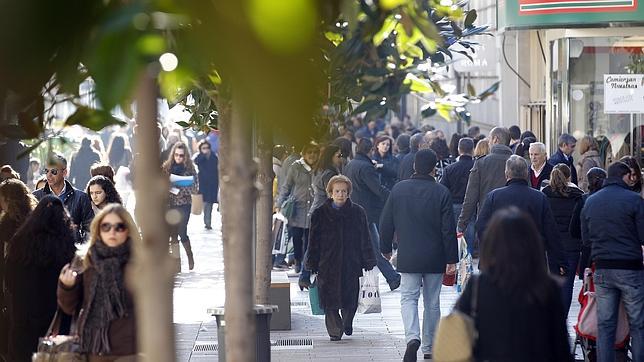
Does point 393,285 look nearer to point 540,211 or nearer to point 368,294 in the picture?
point 368,294

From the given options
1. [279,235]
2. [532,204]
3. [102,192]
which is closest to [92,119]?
[532,204]

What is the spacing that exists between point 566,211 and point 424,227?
4.84 feet

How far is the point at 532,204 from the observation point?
10195mm

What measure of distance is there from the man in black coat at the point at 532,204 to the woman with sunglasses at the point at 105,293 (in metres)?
4.38

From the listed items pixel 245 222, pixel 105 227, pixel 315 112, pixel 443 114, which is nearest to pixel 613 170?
pixel 105 227

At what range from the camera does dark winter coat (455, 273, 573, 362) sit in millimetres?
5441

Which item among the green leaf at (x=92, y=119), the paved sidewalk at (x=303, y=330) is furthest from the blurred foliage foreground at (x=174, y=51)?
the paved sidewalk at (x=303, y=330)

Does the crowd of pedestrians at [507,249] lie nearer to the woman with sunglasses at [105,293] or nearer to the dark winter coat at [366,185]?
the woman with sunglasses at [105,293]

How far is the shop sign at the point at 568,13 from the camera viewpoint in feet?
52.9

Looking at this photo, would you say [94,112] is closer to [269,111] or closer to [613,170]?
[269,111]

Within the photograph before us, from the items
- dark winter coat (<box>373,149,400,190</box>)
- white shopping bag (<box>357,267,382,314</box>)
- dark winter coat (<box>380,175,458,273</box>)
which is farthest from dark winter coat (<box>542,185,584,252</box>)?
dark winter coat (<box>373,149,400,190</box>)

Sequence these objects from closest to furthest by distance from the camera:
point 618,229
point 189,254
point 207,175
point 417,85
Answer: point 417,85
point 618,229
point 189,254
point 207,175

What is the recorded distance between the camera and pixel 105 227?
6.64 meters

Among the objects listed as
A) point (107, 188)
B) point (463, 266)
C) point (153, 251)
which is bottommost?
point (463, 266)
